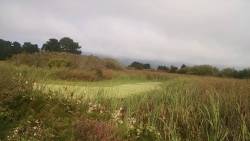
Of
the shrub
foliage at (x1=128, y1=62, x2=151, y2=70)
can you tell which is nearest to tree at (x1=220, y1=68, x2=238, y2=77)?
the shrub

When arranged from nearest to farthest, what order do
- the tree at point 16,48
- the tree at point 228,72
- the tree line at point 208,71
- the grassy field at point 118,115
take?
1. the grassy field at point 118,115
2. the tree line at point 208,71
3. the tree at point 228,72
4. the tree at point 16,48

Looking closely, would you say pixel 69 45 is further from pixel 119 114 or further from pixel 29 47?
pixel 119 114

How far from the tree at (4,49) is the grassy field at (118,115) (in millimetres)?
17245

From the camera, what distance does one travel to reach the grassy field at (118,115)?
25.2ft

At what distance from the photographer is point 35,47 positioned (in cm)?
3030

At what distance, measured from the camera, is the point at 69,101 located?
9.77m

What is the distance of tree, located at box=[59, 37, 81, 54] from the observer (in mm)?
32719

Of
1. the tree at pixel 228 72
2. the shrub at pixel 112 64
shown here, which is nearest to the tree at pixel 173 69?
the shrub at pixel 112 64

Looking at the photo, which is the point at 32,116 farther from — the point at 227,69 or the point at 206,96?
the point at 227,69

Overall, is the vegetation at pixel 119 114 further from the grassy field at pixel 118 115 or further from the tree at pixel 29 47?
the tree at pixel 29 47

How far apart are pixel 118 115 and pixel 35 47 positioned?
22360mm

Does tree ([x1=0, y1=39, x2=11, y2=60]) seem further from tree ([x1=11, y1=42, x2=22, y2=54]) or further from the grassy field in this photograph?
the grassy field

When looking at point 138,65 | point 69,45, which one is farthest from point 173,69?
point 69,45

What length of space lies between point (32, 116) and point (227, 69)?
17.6 metres
